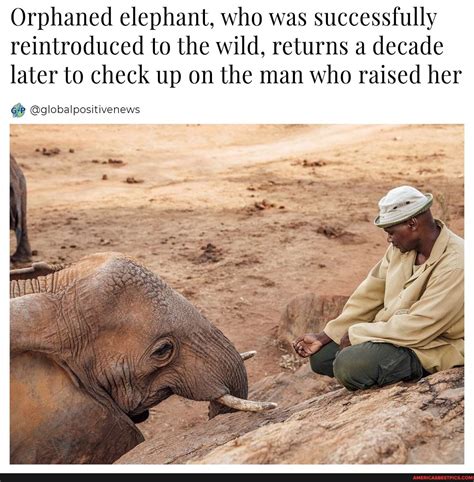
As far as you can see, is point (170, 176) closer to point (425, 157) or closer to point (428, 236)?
point (425, 157)

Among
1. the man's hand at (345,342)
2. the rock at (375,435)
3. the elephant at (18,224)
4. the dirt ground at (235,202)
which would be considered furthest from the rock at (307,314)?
the elephant at (18,224)

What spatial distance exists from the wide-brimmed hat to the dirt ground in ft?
8.95

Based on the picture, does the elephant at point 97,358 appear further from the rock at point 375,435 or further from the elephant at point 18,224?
the elephant at point 18,224

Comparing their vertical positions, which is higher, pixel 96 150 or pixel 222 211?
pixel 96 150

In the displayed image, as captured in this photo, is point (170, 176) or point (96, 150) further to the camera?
point (96, 150)

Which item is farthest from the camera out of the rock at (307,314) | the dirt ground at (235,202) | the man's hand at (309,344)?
the dirt ground at (235,202)

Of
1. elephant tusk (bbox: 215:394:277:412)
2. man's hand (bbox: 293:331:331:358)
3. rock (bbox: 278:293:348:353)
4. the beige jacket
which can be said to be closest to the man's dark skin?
the beige jacket

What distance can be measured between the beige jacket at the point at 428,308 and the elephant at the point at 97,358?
764 mm

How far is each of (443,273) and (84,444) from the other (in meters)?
2.08

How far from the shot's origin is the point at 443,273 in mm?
4535

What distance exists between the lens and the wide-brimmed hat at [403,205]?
14.9 feet

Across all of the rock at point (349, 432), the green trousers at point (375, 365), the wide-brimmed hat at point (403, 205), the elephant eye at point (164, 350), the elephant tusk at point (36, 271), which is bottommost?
the rock at point (349, 432)

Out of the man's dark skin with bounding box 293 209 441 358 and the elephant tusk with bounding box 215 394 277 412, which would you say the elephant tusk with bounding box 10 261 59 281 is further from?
the man's dark skin with bounding box 293 209 441 358
